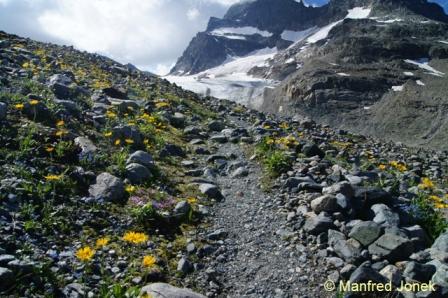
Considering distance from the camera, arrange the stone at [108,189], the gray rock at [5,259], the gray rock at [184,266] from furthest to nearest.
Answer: the stone at [108,189] < the gray rock at [184,266] < the gray rock at [5,259]

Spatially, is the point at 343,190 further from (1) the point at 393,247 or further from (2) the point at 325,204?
(1) the point at 393,247

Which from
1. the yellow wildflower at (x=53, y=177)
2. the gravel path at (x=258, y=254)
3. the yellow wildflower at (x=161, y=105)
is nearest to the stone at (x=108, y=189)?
the yellow wildflower at (x=53, y=177)

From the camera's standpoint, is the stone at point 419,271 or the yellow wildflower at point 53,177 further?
the yellow wildflower at point 53,177

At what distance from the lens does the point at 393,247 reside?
7203 millimetres

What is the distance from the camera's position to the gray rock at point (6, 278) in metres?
5.37

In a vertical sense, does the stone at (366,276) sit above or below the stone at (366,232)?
below

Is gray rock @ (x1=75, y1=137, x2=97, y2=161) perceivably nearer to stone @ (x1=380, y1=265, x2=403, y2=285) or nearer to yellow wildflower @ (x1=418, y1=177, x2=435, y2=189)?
stone @ (x1=380, y1=265, x2=403, y2=285)

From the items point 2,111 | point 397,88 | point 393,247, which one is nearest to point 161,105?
point 2,111

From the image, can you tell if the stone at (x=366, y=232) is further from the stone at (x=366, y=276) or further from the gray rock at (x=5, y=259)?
the gray rock at (x=5, y=259)

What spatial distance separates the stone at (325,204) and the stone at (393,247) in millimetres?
1442

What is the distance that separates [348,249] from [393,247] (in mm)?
725

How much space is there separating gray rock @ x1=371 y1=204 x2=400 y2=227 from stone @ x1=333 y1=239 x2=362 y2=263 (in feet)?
2.65

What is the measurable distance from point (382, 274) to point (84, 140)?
24.9 ft

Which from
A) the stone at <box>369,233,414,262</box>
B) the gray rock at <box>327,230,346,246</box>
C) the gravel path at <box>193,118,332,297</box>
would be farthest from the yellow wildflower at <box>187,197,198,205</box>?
the stone at <box>369,233,414,262</box>
